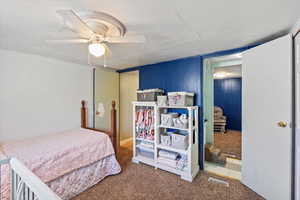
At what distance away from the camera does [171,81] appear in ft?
9.15

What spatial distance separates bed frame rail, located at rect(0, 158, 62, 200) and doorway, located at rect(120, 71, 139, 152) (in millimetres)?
2974

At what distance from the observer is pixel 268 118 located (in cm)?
170

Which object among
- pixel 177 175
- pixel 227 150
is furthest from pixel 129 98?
pixel 227 150

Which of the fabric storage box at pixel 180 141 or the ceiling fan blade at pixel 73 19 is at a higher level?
the ceiling fan blade at pixel 73 19

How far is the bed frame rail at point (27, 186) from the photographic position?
621mm

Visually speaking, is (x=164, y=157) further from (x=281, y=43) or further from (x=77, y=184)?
(x=281, y=43)

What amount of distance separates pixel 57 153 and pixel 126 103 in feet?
8.30

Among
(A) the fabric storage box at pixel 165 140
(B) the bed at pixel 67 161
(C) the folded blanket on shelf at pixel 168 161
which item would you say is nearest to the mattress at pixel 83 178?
(B) the bed at pixel 67 161

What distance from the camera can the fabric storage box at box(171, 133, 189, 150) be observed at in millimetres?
2215

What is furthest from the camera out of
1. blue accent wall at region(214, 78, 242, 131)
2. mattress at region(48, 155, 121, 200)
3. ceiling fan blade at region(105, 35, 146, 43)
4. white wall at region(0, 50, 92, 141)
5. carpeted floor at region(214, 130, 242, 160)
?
blue accent wall at region(214, 78, 242, 131)

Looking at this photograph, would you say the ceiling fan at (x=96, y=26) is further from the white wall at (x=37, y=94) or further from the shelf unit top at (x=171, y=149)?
the shelf unit top at (x=171, y=149)

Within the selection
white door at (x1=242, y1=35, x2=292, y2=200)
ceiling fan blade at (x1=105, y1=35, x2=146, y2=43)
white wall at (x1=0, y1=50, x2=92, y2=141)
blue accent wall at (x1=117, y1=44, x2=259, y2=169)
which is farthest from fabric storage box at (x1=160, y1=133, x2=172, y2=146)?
white wall at (x1=0, y1=50, x2=92, y2=141)

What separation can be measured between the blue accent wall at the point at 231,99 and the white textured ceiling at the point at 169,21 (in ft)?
13.3

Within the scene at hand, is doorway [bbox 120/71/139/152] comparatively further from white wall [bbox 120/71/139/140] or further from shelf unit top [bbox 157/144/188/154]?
shelf unit top [bbox 157/144/188/154]
